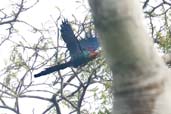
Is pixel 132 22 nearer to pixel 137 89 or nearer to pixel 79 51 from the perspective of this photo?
pixel 137 89

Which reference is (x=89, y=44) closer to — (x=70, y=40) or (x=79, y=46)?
(x=79, y=46)

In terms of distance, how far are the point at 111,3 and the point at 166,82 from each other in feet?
0.91

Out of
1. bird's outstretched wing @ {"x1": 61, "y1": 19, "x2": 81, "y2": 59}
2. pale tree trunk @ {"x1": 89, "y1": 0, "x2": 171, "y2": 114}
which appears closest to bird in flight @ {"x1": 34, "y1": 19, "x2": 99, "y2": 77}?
bird's outstretched wing @ {"x1": 61, "y1": 19, "x2": 81, "y2": 59}

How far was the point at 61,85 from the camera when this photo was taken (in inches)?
311

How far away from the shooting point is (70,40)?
6.09 metres

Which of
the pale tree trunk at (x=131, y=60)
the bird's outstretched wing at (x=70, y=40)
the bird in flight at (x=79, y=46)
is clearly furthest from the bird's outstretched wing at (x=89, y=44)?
the pale tree trunk at (x=131, y=60)

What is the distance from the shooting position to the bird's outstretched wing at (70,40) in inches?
234

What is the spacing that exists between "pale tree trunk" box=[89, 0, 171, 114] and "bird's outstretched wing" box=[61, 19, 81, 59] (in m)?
4.71

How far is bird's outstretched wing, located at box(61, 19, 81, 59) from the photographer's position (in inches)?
234

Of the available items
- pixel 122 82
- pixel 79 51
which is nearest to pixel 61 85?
pixel 79 51

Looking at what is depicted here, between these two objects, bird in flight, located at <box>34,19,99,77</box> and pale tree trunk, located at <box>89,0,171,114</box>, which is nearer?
pale tree trunk, located at <box>89,0,171,114</box>

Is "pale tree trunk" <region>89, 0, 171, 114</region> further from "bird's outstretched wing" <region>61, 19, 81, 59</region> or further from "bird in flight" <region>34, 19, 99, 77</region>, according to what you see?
"bird's outstretched wing" <region>61, 19, 81, 59</region>

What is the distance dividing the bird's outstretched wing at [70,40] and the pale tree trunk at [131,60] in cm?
471

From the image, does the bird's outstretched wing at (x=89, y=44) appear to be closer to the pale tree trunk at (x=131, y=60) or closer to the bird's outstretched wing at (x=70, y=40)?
the bird's outstretched wing at (x=70, y=40)
